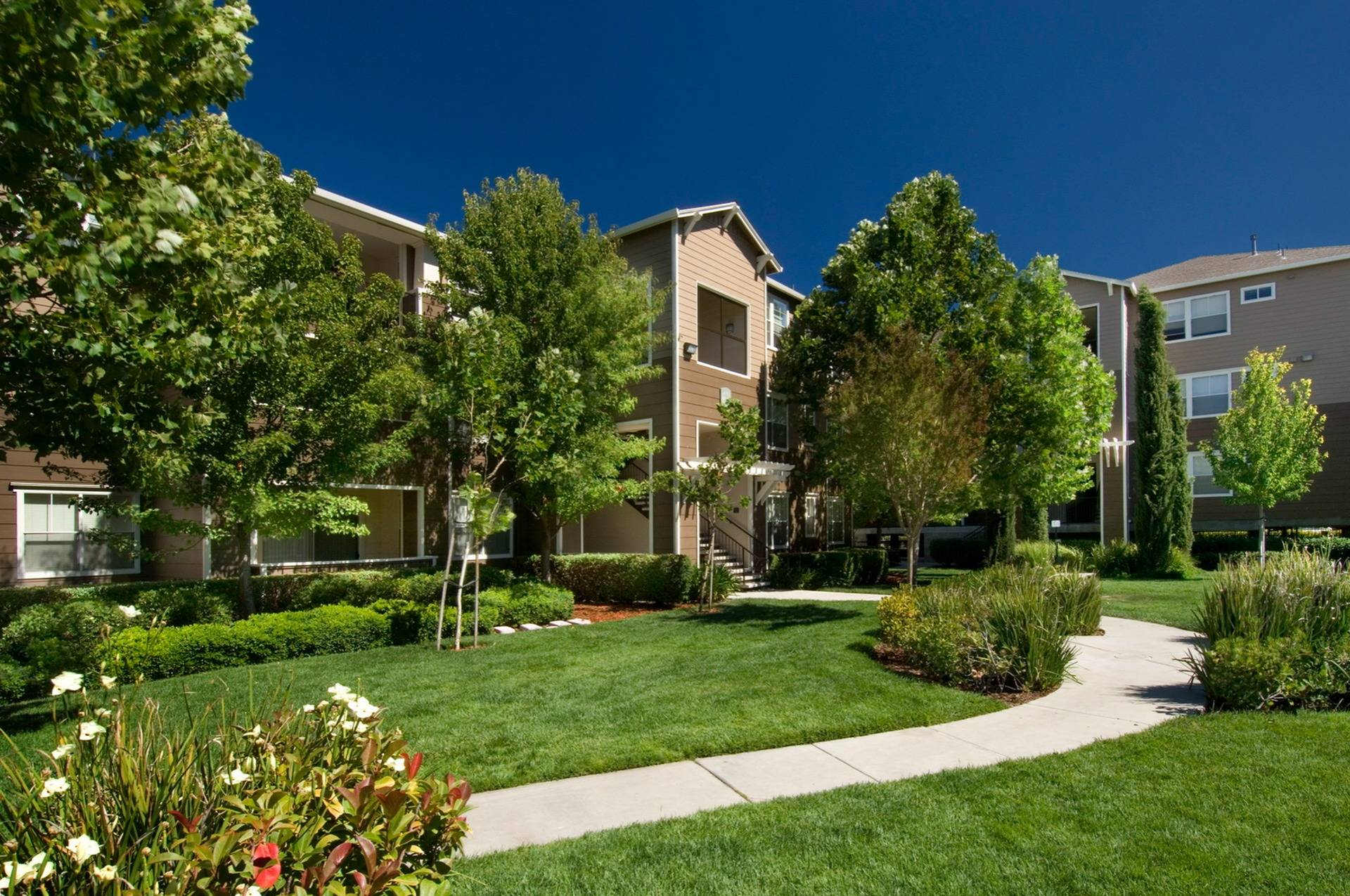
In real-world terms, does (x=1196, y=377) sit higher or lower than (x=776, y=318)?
lower

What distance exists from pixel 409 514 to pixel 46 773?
13.4 meters

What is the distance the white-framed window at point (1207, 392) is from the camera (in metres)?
26.5

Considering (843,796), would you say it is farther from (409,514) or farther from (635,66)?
(635,66)

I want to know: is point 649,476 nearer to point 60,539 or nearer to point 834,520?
point 834,520

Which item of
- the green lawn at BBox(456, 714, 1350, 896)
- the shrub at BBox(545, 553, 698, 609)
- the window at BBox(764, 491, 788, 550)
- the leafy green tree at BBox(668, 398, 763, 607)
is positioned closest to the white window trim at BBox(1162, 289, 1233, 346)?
the window at BBox(764, 491, 788, 550)

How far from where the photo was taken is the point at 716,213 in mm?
18609

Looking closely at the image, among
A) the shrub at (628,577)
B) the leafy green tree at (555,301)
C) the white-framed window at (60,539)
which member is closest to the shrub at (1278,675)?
the leafy green tree at (555,301)

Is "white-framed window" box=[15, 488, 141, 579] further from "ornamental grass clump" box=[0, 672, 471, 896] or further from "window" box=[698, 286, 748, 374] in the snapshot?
"window" box=[698, 286, 748, 374]

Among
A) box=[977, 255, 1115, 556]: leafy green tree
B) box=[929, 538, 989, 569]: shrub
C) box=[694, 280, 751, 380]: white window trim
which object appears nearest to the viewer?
box=[977, 255, 1115, 556]: leafy green tree

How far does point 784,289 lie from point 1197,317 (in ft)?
53.7

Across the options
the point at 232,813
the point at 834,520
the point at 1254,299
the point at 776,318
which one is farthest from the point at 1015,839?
the point at 1254,299

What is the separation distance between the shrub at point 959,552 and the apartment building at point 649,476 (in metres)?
5.44

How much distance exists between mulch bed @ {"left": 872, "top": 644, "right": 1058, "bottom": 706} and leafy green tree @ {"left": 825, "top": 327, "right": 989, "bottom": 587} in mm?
3031

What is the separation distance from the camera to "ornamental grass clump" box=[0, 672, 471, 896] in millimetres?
2314
